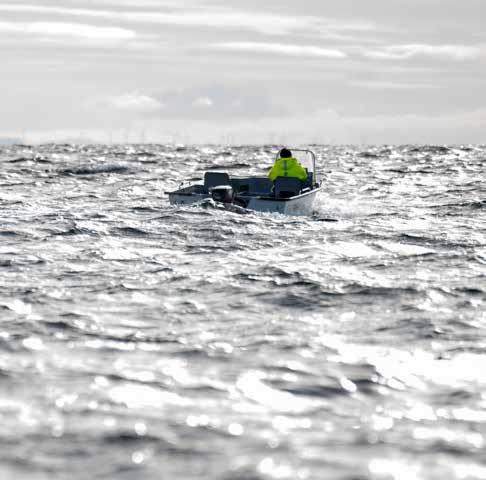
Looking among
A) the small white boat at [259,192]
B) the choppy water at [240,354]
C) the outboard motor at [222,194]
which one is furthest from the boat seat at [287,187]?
the choppy water at [240,354]

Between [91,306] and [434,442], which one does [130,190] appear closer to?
[91,306]

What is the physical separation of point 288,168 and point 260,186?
2835mm

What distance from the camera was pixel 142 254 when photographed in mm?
16531

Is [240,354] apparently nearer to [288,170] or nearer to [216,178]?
[216,178]

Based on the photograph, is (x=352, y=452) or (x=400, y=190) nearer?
(x=352, y=452)

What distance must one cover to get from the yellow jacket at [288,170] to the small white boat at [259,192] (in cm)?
15

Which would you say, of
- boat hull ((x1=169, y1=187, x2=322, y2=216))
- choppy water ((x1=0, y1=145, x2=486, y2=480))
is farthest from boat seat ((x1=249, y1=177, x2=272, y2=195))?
choppy water ((x1=0, y1=145, x2=486, y2=480))

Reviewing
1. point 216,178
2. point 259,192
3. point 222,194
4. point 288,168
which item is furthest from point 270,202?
point 259,192

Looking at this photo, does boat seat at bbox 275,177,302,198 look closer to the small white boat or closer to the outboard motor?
the small white boat

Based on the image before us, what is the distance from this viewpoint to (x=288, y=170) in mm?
24516

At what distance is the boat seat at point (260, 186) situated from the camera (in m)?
27.1

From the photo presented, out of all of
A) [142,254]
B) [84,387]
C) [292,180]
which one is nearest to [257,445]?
[84,387]

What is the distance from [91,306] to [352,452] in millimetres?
5815

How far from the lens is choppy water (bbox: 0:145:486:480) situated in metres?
6.75
